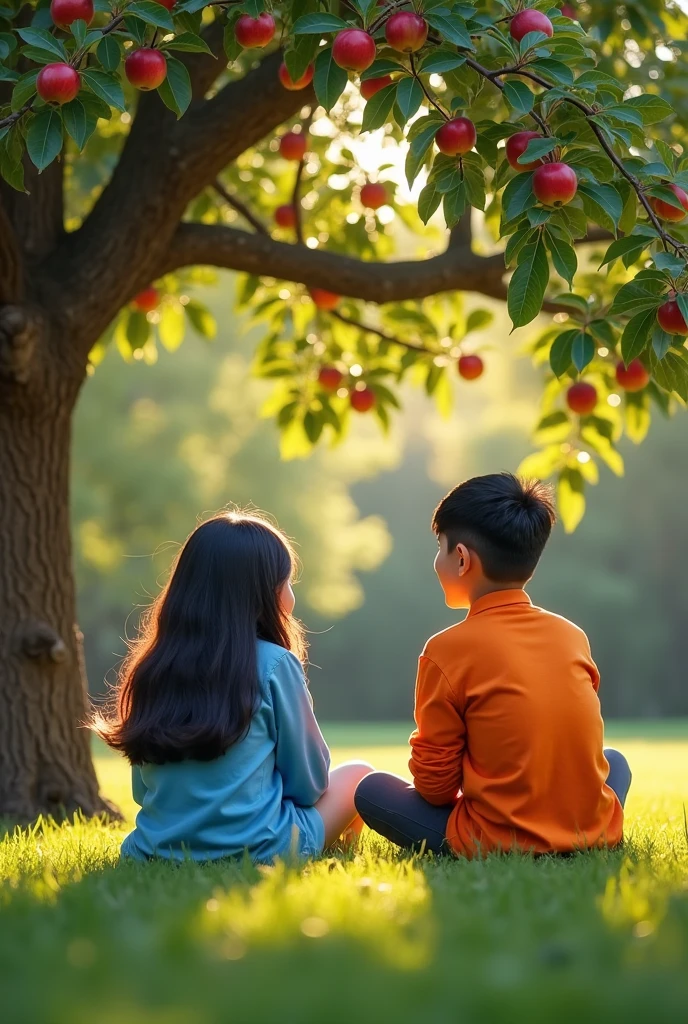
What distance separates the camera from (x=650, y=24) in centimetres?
411

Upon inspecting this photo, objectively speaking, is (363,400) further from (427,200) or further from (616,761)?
(616,761)

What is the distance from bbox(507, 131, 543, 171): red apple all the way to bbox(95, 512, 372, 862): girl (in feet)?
3.31

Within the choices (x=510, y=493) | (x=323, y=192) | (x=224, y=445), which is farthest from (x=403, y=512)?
(x=510, y=493)

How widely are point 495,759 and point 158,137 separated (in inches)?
90.7

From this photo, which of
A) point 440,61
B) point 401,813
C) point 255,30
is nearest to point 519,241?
point 440,61

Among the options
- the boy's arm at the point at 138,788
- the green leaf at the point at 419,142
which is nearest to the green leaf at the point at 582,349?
the green leaf at the point at 419,142

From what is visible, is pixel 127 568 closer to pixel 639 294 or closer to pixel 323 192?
pixel 323 192

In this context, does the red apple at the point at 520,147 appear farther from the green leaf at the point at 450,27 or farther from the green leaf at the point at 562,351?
the green leaf at the point at 562,351

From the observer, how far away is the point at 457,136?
96.9 inches

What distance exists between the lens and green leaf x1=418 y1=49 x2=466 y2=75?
2.30m

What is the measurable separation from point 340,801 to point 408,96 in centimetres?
163

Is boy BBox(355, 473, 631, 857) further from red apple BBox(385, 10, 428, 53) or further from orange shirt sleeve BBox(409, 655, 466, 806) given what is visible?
red apple BBox(385, 10, 428, 53)

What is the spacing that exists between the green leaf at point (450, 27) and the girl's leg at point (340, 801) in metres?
1.67

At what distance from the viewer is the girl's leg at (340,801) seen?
106 inches
